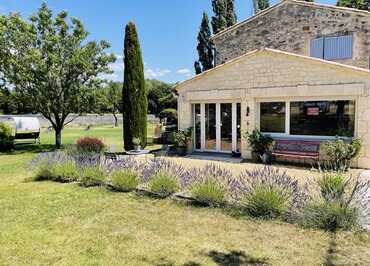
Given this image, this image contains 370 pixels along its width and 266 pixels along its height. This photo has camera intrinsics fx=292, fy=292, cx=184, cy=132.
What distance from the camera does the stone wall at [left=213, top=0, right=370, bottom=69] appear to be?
15031mm

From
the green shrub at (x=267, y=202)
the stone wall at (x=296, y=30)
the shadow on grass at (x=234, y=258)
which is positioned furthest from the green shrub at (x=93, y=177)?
the stone wall at (x=296, y=30)

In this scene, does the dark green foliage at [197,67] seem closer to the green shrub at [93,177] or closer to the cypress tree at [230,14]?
the cypress tree at [230,14]

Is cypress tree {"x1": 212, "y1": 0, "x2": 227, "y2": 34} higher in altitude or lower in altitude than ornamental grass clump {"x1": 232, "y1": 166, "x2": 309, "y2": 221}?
higher

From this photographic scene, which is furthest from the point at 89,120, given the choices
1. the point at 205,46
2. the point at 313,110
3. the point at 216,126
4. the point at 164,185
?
the point at 164,185

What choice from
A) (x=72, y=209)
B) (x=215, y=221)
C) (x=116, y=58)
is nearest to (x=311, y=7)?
(x=116, y=58)

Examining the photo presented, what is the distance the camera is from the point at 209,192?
6.51 metres

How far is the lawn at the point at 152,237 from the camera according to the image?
4.20 metres

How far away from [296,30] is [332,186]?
13.5 m

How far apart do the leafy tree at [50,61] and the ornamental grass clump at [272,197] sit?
1363 cm

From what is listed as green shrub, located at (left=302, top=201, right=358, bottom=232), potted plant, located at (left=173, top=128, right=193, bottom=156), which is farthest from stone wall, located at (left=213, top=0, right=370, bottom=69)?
green shrub, located at (left=302, top=201, right=358, bottom=232)

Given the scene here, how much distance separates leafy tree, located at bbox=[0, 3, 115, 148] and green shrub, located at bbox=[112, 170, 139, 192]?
10578 millimetres

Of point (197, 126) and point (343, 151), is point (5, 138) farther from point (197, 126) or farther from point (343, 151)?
point (343, 151)

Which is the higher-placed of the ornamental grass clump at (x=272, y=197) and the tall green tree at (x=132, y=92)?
the tall green tree at (x=132, y=92)

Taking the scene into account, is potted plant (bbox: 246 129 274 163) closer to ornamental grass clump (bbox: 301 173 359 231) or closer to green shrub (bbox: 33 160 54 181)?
ornamental grass clump (bbox: 301 173 359 231)
